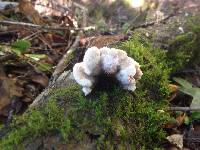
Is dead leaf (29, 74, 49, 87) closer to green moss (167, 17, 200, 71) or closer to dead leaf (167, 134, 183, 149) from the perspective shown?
green moss (167, 17, 200, 71)

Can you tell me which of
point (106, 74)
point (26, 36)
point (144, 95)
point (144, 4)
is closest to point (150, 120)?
point (144, 95)

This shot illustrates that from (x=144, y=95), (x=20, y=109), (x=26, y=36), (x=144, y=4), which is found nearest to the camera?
(x=144, y=95)

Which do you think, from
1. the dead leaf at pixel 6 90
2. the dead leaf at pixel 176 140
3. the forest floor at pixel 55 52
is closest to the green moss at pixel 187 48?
the forest floor at pixel 55 52

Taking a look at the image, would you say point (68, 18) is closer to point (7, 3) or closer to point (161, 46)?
point (7, 3)

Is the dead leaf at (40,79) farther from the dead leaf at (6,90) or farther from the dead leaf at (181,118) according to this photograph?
the dead leaf at (181,118)

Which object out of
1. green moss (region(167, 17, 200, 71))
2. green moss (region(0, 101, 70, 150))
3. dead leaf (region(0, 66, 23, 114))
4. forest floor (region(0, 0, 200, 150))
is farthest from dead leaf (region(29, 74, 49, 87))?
green moss (region(167, 17, 200, 71))
